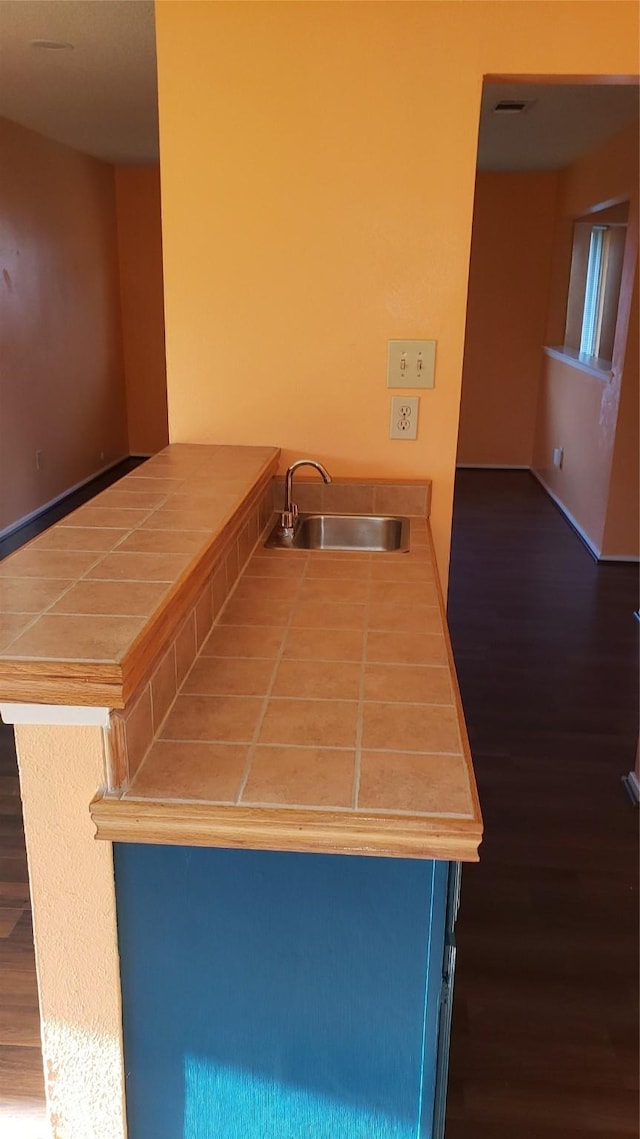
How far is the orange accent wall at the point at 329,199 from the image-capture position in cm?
213

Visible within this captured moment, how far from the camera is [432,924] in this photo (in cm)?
119

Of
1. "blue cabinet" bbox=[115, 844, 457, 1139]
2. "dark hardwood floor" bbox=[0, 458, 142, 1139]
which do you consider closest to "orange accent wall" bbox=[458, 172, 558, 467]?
"dark hardwood floor" bbox=[0, 458, 142, 1139]

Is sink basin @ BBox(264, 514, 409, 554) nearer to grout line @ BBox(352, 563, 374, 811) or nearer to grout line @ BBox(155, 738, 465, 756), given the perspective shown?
grout line @ BBox(352, 563, 374, 811)

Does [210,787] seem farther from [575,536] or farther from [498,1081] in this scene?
[575,536]

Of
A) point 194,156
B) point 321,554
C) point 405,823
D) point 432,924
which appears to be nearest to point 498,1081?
point 432,924

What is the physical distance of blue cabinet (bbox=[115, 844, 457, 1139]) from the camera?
3.91ft

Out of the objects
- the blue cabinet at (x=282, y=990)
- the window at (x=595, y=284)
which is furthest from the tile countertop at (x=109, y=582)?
the window at (x=595, y=284)

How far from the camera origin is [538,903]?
2.32 meters

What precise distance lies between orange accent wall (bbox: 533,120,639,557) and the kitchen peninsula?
3.98 m

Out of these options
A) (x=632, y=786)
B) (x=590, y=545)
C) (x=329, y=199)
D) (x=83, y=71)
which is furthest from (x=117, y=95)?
(x=632, y=786)

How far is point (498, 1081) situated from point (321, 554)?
3.94ft

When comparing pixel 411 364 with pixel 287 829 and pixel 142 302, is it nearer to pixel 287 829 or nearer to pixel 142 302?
pixel 287 829

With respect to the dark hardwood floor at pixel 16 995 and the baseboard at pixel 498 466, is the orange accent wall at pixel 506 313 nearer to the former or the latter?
the baseboard at pixel 498 466

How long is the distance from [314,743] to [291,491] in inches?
50.1
